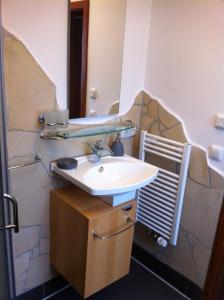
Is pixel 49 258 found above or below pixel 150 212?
below

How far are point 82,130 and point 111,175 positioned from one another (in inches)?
14.2

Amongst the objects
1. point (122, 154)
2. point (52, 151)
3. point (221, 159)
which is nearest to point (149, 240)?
point (122, 154)

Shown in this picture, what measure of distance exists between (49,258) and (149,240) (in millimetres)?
823

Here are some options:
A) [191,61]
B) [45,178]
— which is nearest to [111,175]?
[45,178]

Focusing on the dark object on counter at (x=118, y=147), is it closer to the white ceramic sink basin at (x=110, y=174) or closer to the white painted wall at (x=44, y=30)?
the white ceramic sink basin at (x=110, y=174)

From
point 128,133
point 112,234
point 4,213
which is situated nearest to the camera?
point 4,213

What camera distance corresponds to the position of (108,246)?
1777 millimetres

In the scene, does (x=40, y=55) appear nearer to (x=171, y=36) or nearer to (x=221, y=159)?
(x=171, y=36)

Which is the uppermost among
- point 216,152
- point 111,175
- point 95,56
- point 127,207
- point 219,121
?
point 95,56

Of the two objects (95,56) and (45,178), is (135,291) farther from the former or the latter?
(95,56)

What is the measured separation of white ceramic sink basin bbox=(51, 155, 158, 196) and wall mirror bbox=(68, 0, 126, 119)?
13.4 inches

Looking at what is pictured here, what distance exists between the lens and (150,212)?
2.22 metres

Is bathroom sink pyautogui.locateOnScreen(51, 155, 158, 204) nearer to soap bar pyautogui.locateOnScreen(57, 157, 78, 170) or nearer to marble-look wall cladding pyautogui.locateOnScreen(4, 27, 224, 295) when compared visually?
soap bar pyautogui.locateOnScreen(57, 157, 78, 170)

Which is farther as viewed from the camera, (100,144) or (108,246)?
(100,144)
